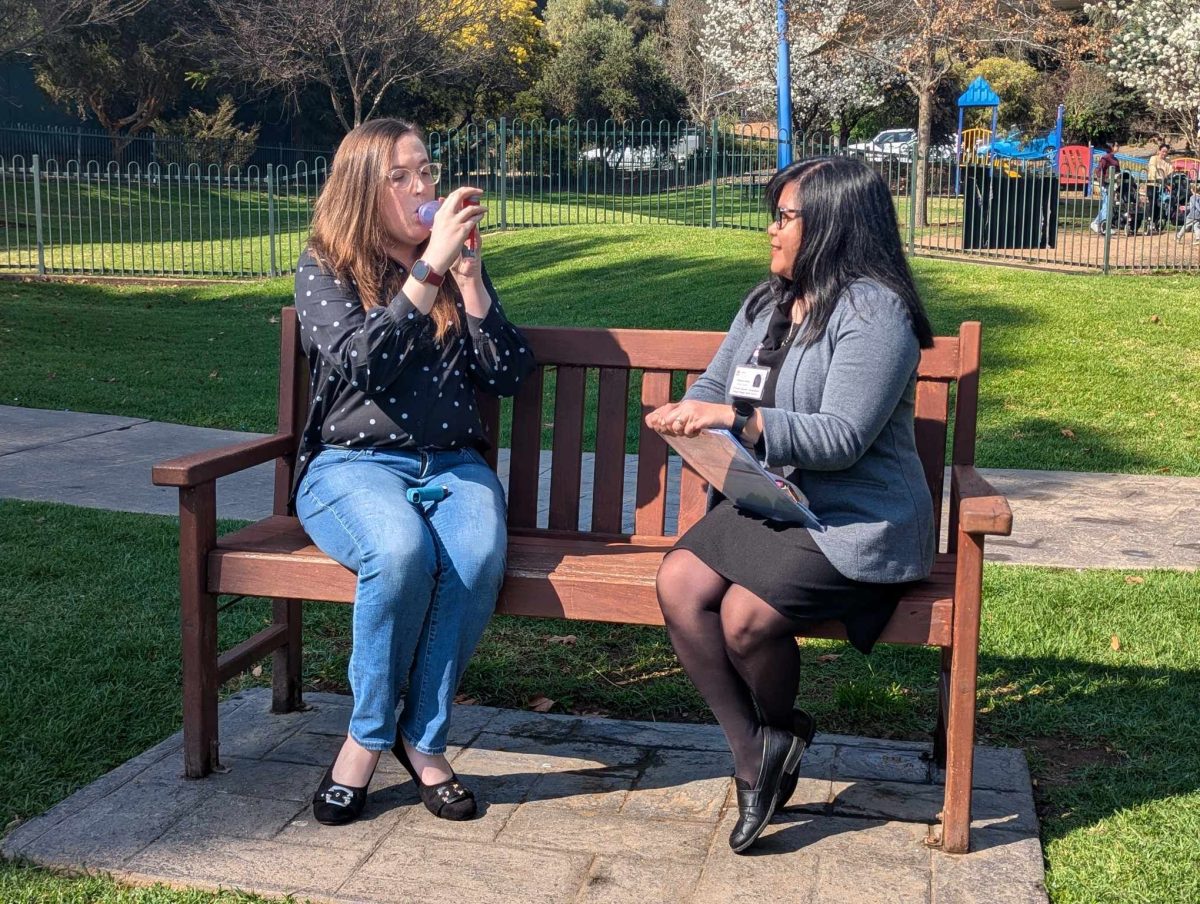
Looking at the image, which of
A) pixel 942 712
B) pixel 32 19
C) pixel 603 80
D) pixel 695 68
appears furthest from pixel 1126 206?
pixel 695 68

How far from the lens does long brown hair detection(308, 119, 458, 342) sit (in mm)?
3299

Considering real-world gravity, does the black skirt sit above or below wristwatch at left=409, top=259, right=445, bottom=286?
below

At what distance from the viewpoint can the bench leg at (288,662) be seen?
368 centimetres

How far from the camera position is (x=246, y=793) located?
319 cm

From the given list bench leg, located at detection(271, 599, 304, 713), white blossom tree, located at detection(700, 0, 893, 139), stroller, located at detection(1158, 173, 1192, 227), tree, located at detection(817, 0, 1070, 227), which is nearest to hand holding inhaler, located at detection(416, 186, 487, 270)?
bench leg, located at detection(271, 599, 304, 713)

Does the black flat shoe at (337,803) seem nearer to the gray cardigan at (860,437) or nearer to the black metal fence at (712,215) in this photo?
the gray cardigan at (860,437)

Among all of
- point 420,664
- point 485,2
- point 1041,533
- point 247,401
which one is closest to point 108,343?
point 247,401

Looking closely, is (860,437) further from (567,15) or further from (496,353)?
(567,15)

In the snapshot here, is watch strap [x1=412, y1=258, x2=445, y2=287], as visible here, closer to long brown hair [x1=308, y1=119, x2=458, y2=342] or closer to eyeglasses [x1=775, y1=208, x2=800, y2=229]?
long brown hair [x1=308, y1=119, x2=458, y2=342]

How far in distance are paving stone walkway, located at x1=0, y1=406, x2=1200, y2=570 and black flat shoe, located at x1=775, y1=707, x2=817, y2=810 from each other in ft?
7.56

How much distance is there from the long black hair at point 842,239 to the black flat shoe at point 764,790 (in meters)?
0.88

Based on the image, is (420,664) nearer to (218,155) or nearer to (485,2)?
(485,2)

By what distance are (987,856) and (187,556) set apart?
1.93m

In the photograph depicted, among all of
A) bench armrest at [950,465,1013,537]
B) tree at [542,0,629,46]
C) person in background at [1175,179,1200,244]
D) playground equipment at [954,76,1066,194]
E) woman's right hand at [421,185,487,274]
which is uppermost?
tree at [542,0,629,46]
